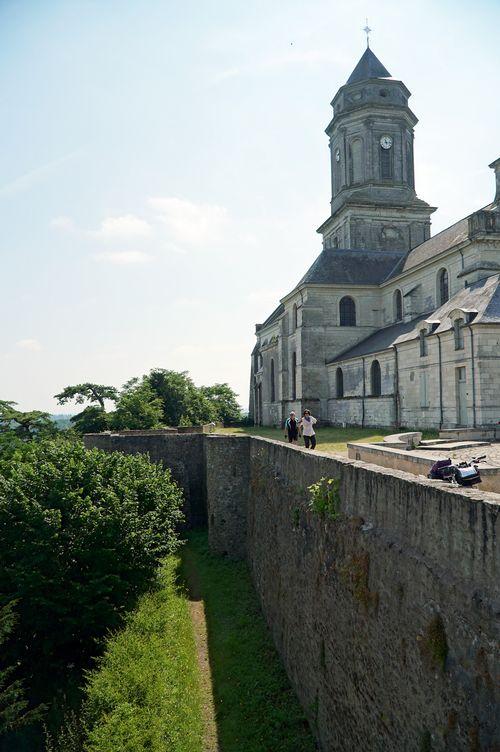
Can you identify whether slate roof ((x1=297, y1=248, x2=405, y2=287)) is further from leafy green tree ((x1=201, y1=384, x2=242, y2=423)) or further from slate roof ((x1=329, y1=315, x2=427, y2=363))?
leafy green tree ((x1=201, y1=384, x2=242, y2=423))

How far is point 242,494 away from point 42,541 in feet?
23.5

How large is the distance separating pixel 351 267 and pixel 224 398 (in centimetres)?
2541

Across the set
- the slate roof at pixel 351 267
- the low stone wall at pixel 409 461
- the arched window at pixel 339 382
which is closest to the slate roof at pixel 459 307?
the arched window at pixel 339 382

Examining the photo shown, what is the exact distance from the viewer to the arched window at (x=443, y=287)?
28.1 metres

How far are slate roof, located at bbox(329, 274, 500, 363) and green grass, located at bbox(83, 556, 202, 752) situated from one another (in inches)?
572

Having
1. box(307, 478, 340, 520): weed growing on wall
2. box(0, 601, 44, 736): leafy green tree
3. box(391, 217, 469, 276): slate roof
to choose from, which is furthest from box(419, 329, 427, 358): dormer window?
box(0, 601, 44, 736): leafy green tree

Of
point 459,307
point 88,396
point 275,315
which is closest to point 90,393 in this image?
point 88,396

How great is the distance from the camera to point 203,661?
13.4 m

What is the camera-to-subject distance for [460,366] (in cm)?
2103

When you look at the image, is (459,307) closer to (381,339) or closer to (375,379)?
(375,379)

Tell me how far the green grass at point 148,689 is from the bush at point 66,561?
113 centimetres

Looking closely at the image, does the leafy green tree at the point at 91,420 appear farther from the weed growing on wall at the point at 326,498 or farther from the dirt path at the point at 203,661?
the weed growing on wall at the point at 326,498

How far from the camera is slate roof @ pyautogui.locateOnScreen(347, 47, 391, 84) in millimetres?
39656

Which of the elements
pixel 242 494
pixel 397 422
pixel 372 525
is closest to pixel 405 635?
pixel 372 525
